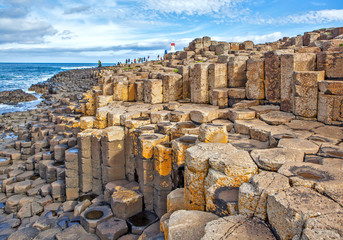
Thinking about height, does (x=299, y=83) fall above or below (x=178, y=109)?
above

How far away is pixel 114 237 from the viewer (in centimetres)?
639

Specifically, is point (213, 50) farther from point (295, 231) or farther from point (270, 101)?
point (295, 231)

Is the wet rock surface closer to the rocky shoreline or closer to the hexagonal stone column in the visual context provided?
the rocky shoreline

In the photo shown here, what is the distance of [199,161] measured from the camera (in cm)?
455

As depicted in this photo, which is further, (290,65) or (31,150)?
(31,150)

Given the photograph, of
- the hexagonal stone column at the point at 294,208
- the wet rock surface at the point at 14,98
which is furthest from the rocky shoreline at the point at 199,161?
the wet rock surface at the point at 14,98

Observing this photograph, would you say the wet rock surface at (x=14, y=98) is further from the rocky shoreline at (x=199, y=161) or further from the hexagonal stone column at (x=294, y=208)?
the hexagonal stone column at (x=294, y=208)

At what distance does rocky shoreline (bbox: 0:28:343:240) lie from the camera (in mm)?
3379

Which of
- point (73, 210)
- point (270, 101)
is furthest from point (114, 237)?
point (270, 101)

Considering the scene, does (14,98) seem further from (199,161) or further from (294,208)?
(294,208)

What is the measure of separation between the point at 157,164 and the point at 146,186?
3.09ft

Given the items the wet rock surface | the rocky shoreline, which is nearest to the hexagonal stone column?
the rocky shoreline

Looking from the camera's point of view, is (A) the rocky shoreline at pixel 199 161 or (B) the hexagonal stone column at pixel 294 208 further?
(A) the rocky shoreline at pixel 199 161

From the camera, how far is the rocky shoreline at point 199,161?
3.38 metres
